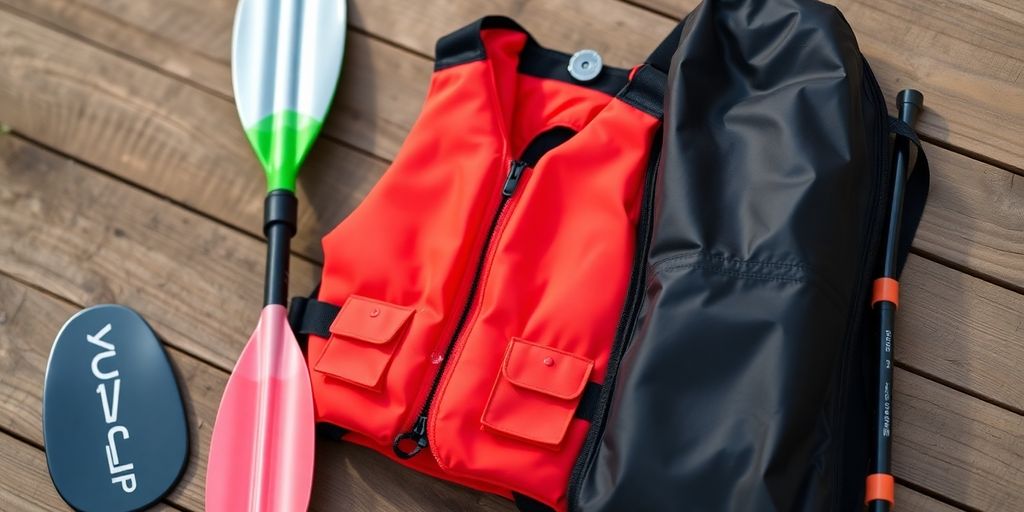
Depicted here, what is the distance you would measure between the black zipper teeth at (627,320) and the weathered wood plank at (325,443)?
0.24 metres

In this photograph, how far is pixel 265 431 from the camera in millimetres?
1550

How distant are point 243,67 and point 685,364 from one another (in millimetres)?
1111

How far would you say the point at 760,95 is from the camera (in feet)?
4.72

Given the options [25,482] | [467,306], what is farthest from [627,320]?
[25,482]

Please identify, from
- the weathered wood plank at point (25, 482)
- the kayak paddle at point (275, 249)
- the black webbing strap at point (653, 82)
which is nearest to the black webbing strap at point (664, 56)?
the black webbing strap at point (653, 82)

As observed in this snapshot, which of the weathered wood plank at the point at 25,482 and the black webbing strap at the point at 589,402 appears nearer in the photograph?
the black webbing strap at the point at 589,402

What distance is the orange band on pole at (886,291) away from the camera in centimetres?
143

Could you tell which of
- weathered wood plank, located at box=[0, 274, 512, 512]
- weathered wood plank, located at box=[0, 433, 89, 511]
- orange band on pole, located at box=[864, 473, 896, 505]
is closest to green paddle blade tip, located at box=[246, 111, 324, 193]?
weathered wood plank, located at box=[0, 274, 512, 512]

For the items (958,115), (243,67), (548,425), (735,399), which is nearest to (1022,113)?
(958,115)

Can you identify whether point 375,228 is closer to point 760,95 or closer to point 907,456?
point 760,95

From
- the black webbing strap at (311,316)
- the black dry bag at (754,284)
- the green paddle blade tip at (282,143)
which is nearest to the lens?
the black dry bag at (754,284)

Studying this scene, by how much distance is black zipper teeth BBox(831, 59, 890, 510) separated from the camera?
1.33 meters

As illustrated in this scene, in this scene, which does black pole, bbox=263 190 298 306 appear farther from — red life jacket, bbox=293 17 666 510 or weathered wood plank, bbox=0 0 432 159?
weathered wood plank, bbox=0 0 432 159

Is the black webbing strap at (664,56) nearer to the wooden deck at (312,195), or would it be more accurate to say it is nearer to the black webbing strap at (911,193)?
the wooden deck at (312,195)
